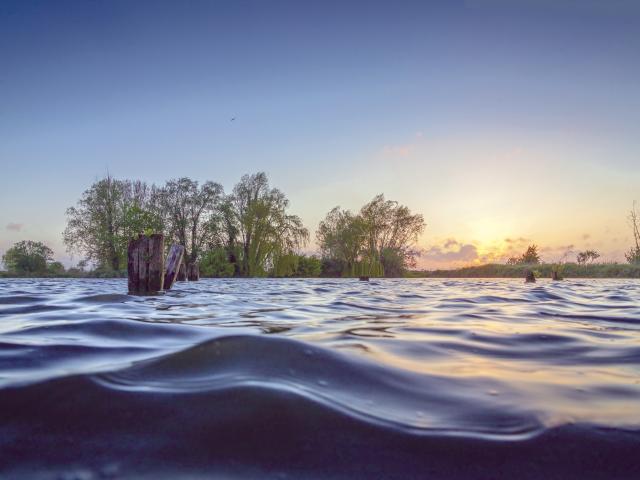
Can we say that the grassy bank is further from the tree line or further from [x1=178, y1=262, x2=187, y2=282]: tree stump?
[x1=178, y1=262, x2=187, y2=282]: tree stump

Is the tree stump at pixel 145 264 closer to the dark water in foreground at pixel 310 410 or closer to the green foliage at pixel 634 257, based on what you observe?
the dark water in foreground at pixel 310 410

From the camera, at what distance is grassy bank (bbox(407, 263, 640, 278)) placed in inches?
1404

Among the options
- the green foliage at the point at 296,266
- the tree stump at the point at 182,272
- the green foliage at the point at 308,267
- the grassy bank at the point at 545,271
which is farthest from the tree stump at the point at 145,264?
the green foliage at the point at 308,267

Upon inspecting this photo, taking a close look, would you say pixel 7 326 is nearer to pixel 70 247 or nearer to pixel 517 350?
pixel 517 350

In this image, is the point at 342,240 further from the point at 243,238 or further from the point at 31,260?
the point at 31,260

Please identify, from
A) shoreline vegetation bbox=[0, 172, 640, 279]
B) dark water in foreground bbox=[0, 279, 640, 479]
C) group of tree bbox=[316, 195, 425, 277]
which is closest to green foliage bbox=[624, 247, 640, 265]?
shoreline vegetation bbox=[0, 172, 640, 279]

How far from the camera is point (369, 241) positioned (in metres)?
54.4

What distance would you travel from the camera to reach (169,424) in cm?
131

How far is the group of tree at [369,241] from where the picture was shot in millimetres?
53719

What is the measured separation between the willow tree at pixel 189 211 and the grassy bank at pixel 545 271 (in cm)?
2530

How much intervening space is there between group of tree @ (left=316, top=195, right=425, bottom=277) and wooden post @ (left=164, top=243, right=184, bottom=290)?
41.1 meters

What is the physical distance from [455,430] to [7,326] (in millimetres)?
3797

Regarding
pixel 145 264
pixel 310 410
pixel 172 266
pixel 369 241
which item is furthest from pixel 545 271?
pixel 310 410

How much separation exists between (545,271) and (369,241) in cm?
2033
